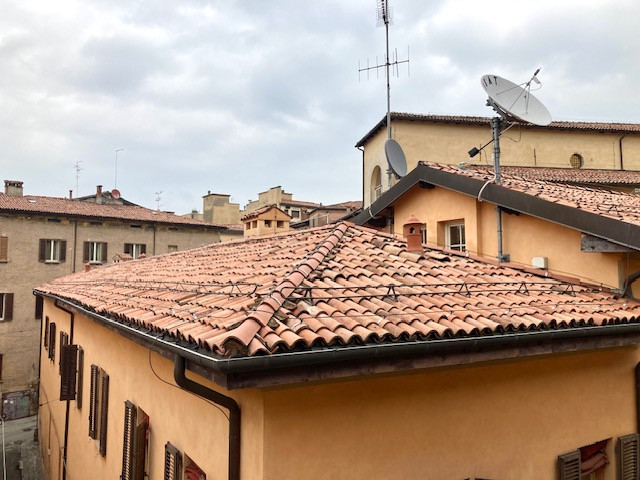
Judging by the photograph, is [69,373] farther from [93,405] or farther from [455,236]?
[455,236]

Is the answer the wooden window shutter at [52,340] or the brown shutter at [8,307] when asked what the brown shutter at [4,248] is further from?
the wooden window shutter at [52,340]

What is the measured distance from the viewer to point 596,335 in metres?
5.12

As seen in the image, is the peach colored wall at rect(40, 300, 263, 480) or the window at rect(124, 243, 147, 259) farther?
the window at rect(124, 243, 147, 259)

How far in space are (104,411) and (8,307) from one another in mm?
23712

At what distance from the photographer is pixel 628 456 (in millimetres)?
5910

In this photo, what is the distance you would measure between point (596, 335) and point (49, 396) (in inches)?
667

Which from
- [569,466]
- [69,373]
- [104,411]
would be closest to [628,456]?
[569,466]

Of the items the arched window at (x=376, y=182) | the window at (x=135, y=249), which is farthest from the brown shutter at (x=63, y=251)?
the arched window at (x=376, y=182)

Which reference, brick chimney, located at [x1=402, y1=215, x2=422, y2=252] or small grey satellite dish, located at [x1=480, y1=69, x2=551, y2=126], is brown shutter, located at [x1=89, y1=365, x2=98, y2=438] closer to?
brick chimney, located at [x1=402, y1=215, x2=422, y2=252]

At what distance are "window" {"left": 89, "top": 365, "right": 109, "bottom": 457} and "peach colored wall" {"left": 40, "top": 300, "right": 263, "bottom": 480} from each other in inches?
6.3

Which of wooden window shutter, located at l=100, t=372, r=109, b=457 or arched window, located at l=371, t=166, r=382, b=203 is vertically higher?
arched window, located at l=371, t=166, r=382, b=203

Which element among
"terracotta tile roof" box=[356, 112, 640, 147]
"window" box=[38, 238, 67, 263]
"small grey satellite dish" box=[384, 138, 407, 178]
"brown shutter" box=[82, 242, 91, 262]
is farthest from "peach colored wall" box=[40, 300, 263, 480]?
"brown shutter" box=[82, 242, 91, 262]

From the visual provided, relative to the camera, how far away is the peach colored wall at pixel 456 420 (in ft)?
12.2

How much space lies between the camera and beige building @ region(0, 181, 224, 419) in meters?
27.4
